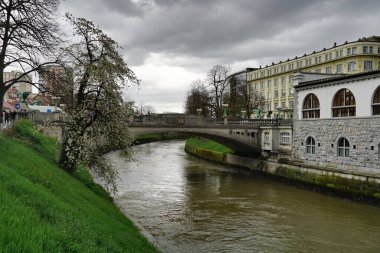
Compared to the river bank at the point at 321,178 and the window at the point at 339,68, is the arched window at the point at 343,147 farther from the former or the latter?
the window at the point at 339,68

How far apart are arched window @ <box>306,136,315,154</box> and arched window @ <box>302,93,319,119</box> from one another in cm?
190

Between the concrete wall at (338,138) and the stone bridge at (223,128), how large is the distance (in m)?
2.78

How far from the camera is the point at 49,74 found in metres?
16.5

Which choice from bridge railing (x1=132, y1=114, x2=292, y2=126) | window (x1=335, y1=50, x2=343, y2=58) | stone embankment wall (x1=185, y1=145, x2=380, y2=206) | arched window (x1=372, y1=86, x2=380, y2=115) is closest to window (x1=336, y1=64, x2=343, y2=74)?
window (x1=335, y1=50, x2=343, y2=58)

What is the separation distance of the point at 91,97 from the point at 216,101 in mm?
43023

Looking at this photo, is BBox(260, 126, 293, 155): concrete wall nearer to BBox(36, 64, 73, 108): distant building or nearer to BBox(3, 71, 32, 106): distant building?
BBox(3, 71, 32, 106): distant building

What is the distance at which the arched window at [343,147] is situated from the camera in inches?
1101

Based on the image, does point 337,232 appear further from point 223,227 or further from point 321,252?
point 223,227

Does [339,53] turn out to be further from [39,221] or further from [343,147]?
[39,221]

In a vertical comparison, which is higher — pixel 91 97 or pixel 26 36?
pixel 26 36

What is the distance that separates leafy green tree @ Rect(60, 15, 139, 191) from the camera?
1709 centimetres

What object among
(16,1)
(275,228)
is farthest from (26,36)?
(275,228)

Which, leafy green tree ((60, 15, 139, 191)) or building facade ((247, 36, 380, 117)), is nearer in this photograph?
leafy green tree ((60, 15, 139, 191))

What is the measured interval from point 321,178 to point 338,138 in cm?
333
